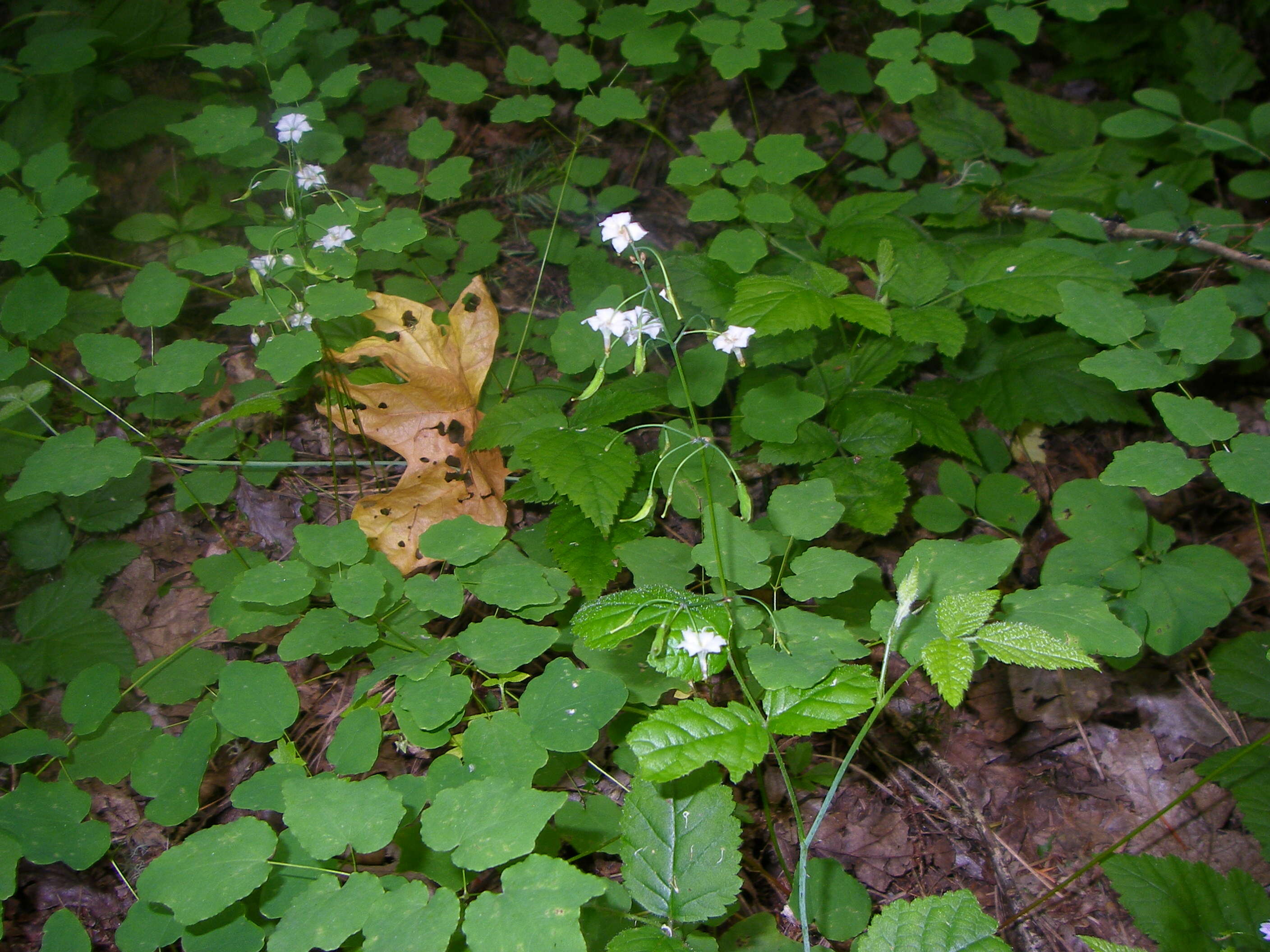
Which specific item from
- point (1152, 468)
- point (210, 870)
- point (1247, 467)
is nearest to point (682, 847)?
point (210, 870)

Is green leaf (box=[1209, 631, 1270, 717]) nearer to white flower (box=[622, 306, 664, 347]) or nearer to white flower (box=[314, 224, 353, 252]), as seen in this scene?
white flower (box=[622, 306, 664, 347])

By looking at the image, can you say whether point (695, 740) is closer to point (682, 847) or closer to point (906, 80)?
point (682, 847)

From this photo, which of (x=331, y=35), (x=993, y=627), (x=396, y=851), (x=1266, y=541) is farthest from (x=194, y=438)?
(x=1266, y=541)

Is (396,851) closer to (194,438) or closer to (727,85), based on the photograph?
(194,438)

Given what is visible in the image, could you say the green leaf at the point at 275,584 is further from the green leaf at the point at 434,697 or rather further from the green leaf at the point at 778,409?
the green leaf at the point at 778,409

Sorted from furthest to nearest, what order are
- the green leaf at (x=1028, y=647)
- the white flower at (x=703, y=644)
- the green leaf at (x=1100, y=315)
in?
the green leaf at (x=1100, y=315) → the white flower at (x=703, y=644) → the green leaf at (x=1028, y=647)

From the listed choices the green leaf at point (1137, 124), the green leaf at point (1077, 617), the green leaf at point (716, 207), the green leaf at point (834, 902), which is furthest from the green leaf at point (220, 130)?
the green leaf at point (1137, 124)
